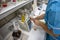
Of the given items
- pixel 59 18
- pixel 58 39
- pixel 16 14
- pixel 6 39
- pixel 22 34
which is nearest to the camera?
pixel 59 18

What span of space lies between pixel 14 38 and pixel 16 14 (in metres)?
0.69

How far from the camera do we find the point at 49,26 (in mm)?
953

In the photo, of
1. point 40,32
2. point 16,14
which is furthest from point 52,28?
point 16,14

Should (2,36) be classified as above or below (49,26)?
below

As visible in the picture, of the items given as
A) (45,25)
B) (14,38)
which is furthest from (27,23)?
(45,25)

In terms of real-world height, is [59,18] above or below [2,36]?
above

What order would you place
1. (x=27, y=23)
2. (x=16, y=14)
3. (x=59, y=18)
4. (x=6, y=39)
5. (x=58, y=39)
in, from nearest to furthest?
(x=59, y=18) → (x=58, y=39) → (x=6, y=39) → (x=27, y=23) → (x=16, y=14)

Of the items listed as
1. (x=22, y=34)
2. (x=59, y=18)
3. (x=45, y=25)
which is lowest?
(x=22, y=34)

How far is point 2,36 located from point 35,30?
39 centimetres

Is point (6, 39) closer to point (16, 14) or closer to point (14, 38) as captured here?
point (14, 38)

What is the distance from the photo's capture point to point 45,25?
1055 mm

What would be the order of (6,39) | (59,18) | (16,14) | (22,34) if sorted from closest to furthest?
(59,18) < (6,39) < (22,34) < (16,14)

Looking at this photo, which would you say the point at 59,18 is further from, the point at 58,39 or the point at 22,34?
the point at 22,34

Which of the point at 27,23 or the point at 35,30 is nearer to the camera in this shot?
the point at 35,30
